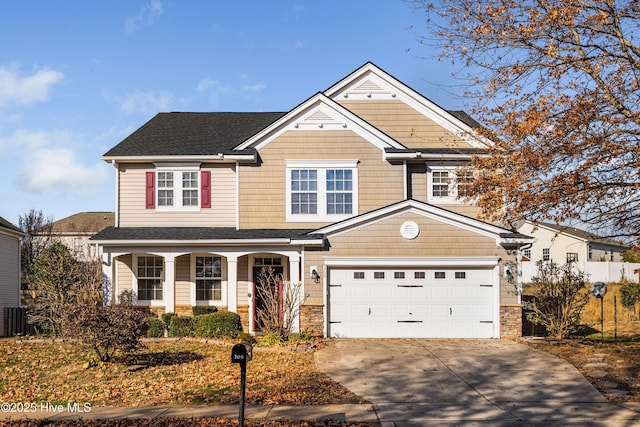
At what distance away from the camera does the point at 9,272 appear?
27188 millimetres

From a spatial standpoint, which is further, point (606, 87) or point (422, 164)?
point (422, 164)

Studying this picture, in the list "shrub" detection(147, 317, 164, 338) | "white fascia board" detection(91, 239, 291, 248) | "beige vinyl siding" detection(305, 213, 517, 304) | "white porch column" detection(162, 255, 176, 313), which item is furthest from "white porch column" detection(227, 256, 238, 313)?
"beige vinyl siding" detection(305, 213, 517, 304)

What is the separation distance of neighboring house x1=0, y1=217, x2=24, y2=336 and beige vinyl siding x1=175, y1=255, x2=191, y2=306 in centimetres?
750

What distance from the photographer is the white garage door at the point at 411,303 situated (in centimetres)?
2056

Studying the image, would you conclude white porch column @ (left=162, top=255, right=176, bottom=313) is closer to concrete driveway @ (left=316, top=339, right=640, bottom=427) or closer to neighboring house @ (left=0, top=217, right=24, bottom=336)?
concrete driveway @ (left=316, top=339, right=640, bottom=427)

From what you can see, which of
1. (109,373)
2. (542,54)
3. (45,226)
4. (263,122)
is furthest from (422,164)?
(45,226)

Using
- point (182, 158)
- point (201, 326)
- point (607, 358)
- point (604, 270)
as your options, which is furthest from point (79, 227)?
point (607, 358)

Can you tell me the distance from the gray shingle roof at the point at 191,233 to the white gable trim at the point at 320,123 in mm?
2948

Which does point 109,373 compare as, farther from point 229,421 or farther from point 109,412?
point 229,421

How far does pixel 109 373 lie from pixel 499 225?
1344cm

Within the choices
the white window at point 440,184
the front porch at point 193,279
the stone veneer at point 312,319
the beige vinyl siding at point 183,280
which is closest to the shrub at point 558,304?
the white window at point 440,184

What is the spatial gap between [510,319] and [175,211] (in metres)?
11.7

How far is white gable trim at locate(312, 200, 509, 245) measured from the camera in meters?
20.5

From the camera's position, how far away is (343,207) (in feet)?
74.9
